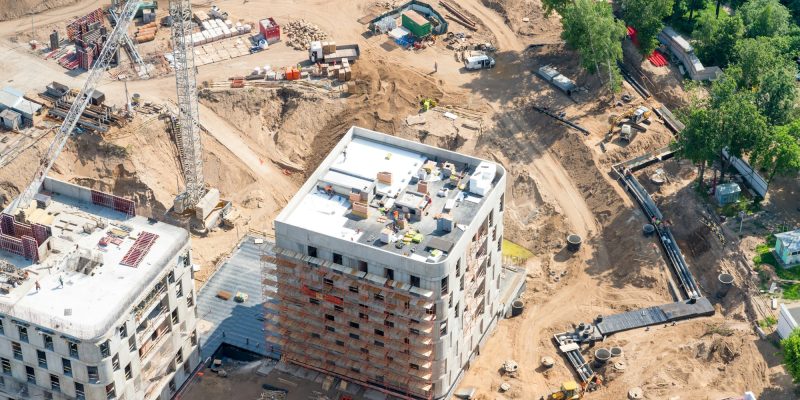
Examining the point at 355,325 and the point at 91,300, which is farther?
the point at 355,325

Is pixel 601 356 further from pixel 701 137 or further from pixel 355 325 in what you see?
pixel 701 137

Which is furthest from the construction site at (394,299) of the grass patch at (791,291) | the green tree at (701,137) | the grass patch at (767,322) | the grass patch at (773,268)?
the green tree at (701,137)

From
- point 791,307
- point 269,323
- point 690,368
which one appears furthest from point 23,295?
point 791,307

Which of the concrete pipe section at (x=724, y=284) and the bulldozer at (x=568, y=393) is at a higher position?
the concrete pipe section at (x=724, y=284)

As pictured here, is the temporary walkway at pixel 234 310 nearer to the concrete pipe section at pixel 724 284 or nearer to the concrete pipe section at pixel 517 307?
the concrete pipe section at pixel 517 307

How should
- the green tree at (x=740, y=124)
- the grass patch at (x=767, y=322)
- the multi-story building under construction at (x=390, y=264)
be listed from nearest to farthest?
1. the multi-story building under construction at (x=390, y=264)
2. the grass patch at (x=767, y=322)
3. the green tree at (x=740, y=124)

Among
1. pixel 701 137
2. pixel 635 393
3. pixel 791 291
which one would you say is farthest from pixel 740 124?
A: pixel 635 393

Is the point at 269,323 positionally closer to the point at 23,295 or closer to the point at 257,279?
the point at 257,279
